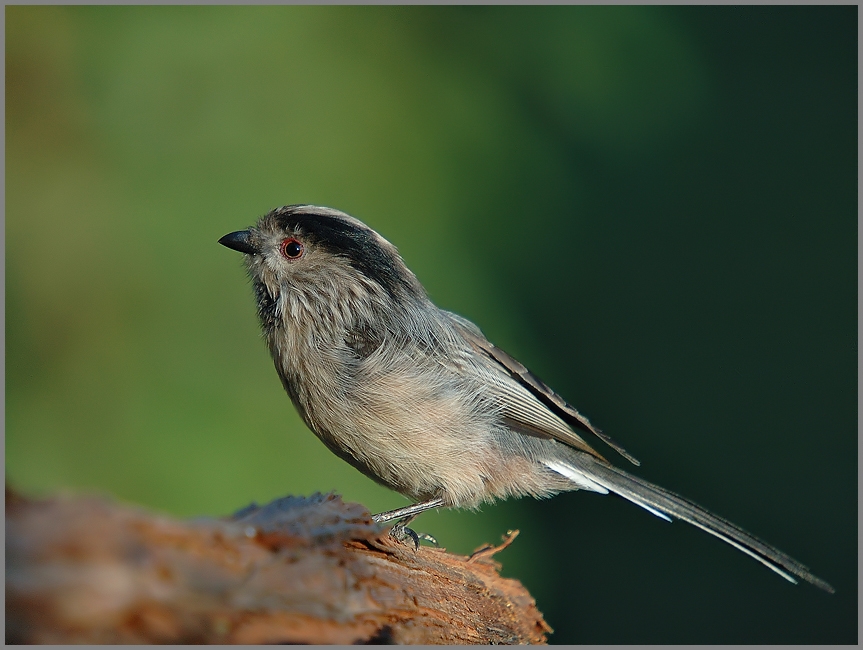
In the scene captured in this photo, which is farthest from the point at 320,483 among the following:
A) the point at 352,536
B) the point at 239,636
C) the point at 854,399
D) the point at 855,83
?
the point at 855,83

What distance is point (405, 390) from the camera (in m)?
3.20

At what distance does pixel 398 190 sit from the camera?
17.1 feet

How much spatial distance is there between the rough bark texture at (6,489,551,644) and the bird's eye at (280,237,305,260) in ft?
5.58

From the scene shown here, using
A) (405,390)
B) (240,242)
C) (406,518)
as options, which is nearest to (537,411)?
(405,390)

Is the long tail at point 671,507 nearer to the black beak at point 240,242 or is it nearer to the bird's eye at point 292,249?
the bird's eye at point 292,249

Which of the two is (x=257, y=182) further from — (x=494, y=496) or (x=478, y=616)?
(x=478, y=616)

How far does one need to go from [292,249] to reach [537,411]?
150cm

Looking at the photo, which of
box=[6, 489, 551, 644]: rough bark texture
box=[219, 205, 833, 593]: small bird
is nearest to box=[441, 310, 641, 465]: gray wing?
box=[219, 205, 833, 593]: small bird

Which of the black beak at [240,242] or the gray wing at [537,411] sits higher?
the black beak at [240,242]

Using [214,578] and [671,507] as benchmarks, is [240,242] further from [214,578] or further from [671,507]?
[671,507]

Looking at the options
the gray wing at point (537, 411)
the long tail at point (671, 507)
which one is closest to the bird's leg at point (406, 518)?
the gray wing at point (537, 411)

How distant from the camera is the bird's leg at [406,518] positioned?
3020 millimetres

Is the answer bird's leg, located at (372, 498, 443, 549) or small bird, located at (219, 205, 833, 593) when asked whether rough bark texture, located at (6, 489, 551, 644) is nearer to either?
bird's leg, located at (372, 498, 443, 549)

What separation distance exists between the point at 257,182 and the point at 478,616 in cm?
352
